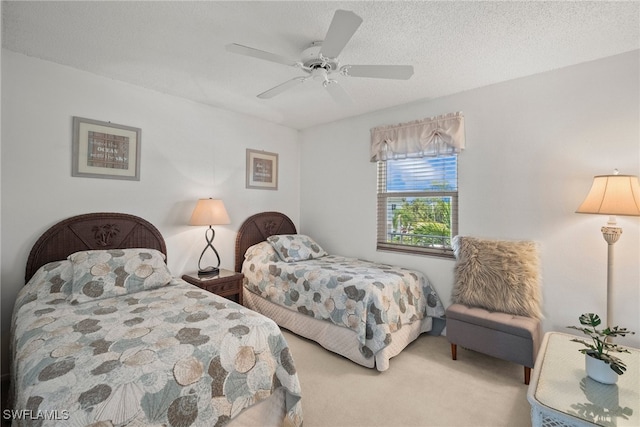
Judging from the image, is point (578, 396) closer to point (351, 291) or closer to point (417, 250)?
point (351, 291)

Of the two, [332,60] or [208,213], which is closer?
[332,60]

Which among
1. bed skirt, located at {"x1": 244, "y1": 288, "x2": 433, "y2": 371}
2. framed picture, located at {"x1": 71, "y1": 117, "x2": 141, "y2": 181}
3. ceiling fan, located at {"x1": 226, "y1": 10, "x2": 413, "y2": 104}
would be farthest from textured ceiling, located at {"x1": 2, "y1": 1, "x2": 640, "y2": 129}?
bed skirt, located at {"x1": 244, "y1": 288, "x2": 433, "y2": 371}

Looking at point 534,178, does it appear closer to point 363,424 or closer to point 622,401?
point 622,401

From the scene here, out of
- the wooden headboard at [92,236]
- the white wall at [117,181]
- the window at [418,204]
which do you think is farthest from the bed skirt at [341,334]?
the wooden headboard at [92,236]

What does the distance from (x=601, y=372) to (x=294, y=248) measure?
2.79m

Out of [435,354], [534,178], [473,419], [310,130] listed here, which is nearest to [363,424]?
[473,419]

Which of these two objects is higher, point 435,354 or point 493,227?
point 493,227

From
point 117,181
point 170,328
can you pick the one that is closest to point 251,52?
point 170,328

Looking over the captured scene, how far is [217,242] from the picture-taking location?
11.5 feet

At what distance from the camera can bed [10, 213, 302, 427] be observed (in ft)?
3.68

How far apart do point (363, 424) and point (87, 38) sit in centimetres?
321

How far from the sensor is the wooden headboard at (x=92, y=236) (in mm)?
2342

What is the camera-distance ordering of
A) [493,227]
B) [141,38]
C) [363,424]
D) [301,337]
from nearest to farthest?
[363,424] < [141,38] < [493,227] < [301,337]

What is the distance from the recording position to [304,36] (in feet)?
6.52
